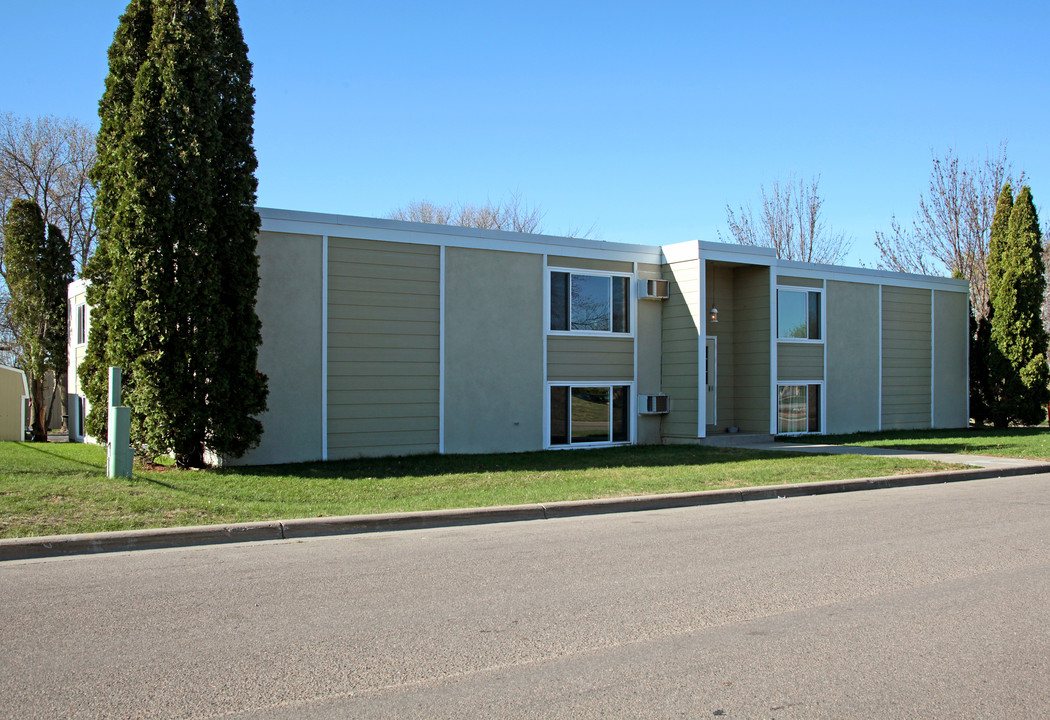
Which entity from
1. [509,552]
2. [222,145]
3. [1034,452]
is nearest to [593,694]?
[509,552]

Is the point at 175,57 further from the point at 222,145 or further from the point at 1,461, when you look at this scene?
the point at 1,461

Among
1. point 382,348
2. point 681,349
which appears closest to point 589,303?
point 681,349

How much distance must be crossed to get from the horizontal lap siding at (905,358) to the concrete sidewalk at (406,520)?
9452 mm

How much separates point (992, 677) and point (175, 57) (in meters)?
13.7

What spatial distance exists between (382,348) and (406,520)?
7.21 metres

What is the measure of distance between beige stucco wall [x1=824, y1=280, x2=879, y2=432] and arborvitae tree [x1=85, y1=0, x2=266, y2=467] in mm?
15139

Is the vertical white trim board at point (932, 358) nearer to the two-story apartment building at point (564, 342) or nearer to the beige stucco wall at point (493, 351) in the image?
the two-story apartment building at point (564, 342)

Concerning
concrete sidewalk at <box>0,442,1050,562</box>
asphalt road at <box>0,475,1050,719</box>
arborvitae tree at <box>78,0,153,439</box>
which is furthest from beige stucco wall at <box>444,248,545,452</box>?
asphalt road at <box>0,475,1050,719</box>

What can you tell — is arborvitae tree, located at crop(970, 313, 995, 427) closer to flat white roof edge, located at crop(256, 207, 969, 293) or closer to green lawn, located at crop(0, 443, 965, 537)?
flat white roof edge, located at crop(256, 207, 969, 293)

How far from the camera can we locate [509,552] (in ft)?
27.0

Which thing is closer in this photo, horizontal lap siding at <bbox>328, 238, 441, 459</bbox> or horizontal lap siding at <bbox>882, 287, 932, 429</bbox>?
horizontal lap siding at <bbox>328, 238, 441, 459</bbox>

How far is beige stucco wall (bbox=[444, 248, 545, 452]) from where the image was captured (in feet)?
57.0

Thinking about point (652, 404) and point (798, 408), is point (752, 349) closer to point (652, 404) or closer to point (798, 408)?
point (798, 408)

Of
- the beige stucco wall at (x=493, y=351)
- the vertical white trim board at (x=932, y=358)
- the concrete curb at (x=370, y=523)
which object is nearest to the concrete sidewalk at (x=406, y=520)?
the concrete curb at (x=370, y=523)
